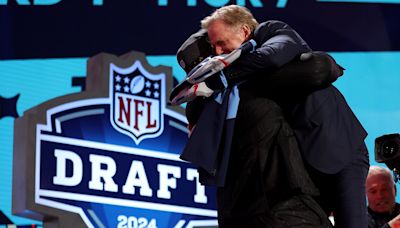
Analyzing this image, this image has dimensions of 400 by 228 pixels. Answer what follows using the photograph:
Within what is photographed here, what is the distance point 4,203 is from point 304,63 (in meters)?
3.13

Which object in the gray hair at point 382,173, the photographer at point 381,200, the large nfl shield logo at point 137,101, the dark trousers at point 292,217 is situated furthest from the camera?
the large nfl shield logo at point 137,101

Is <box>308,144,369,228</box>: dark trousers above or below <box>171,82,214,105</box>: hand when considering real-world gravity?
below

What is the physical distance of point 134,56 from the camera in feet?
14.9

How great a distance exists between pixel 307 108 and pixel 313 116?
3cm

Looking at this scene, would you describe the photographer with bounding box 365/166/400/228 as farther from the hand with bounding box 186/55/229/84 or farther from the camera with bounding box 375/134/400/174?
the hand with bounding box 186/55/229/84

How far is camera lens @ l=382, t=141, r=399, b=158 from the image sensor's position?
350cm

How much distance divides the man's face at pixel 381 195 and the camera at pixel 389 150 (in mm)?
643

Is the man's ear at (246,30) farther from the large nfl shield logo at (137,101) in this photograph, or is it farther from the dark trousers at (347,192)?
the large nfl shield logo at (137,101)

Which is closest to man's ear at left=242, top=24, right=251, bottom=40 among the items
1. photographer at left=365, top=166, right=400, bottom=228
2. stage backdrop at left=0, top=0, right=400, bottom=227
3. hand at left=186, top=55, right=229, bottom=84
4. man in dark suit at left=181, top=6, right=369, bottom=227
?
man in dark suit at left=181, top=6, right=369, bottom=227

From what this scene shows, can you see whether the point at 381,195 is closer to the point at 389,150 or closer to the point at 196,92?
the point at 389,150

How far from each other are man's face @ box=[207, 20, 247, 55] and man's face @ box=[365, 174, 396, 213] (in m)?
2.35

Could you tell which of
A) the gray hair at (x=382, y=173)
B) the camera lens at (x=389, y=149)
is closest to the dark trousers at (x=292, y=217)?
the camera lens at (x=389, y=149)

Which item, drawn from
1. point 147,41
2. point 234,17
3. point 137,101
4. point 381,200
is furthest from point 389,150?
point 147,41

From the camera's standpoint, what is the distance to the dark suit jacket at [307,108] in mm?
1928
